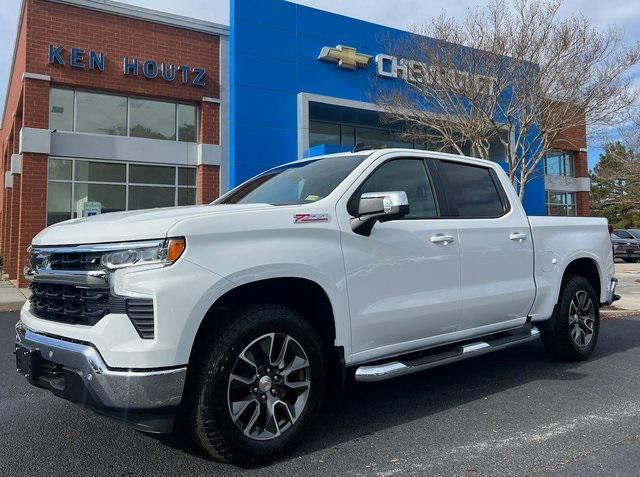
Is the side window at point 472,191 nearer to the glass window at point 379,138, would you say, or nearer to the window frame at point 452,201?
the window frame at point 452,201

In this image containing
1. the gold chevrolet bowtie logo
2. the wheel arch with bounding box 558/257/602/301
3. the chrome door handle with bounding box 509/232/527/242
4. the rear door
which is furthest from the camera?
the gold chevrolet bowtie logo

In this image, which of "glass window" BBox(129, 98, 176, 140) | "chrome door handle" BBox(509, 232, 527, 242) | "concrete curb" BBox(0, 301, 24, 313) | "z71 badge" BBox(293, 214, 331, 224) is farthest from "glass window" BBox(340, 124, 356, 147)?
"z71 badge" BBox(293, 214, 331, 224)

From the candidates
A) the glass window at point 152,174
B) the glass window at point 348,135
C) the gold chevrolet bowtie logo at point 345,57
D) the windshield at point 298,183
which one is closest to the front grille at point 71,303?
the windshield at point 298,183

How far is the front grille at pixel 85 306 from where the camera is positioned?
2.94 meters

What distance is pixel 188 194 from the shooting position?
55.0ft

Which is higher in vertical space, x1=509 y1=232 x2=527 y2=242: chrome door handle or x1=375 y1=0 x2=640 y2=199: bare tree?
x1=375 y1=0 x2=640 y2=199: bare tree

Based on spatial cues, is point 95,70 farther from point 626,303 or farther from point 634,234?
point 634,234

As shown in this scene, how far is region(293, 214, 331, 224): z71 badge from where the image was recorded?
351 centimetres

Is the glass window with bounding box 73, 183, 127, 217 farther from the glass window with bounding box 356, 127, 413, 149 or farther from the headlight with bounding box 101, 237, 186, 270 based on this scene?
the headlight with bounding box 101, 237, 186, 270

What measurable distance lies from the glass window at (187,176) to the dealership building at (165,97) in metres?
0.04

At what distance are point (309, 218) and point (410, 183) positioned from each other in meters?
1.25

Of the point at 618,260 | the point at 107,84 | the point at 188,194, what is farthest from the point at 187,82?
the point at 618,260

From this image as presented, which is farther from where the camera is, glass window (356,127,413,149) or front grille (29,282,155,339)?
glass window (356,127,413,149)

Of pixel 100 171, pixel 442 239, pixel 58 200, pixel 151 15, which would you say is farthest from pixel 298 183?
pixel 151 15
